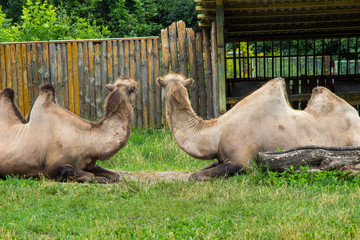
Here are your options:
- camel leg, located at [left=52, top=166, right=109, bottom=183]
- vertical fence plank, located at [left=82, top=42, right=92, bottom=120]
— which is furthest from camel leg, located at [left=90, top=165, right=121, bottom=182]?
vertical fence plank, located at [left=82, top=42, right=92, bottom=120]

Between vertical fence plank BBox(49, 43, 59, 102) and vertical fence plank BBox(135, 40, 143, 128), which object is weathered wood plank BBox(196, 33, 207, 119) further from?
vertical fence plank BBox(49, 43, 59, 102)

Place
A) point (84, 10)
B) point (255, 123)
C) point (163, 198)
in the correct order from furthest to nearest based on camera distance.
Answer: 1. point (84, 10)
2. point (255, 123)
3. point (163, 198)

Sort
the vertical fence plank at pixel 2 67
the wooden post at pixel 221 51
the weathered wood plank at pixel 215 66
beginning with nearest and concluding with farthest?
the wooden post at pixel 221 51, the weathered wood plank at pixel 215 66, the vertical fence plank at pixel 2 67

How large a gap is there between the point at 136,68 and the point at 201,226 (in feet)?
28.3

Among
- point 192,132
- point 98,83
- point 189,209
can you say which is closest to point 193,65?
point 98,83

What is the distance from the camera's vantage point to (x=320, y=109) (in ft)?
26.4

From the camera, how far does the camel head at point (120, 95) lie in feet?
26.2

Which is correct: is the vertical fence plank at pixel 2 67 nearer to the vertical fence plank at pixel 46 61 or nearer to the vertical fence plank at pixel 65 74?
the vertical fence plank at pixel 46 61

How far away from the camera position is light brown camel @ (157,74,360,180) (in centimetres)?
761

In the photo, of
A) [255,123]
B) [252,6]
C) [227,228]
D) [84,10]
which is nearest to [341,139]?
[255,123]

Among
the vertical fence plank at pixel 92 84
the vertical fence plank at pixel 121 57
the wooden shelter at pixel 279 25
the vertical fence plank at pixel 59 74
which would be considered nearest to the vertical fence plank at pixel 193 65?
the wooden shelter at pixel 279 25

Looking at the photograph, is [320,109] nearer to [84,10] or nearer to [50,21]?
[50,21]

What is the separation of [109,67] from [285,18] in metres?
4.27

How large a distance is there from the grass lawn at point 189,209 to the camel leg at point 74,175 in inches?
11.4
